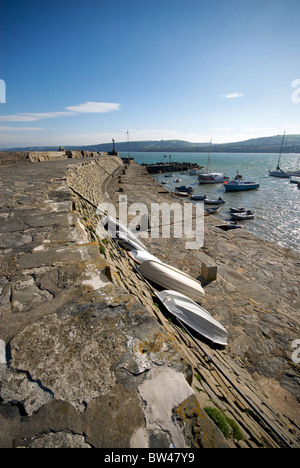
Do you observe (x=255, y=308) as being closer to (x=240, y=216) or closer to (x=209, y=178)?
(x=240, y=216)

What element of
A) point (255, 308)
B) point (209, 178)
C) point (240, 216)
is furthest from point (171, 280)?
point (209, 178)

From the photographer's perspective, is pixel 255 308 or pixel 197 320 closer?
pixel 197 320

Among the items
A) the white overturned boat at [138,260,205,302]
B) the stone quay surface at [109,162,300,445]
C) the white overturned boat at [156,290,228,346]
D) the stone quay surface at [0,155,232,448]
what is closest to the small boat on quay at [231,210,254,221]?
the stone quay surface at [109,162,300,445]

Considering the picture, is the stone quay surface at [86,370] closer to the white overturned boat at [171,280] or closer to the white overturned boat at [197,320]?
the white overturned boat at [197,320]

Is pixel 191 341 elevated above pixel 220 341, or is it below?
above

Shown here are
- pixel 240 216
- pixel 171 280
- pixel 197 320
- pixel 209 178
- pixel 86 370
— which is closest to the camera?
pixel 86 370

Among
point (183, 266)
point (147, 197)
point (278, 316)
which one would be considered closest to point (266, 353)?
point (278, 316)

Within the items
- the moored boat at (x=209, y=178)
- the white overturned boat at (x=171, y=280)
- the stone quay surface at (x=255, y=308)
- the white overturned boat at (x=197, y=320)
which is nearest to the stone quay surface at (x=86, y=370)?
the stone quay surface at (x=255, y=308)

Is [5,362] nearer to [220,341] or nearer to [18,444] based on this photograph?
[18,444]
